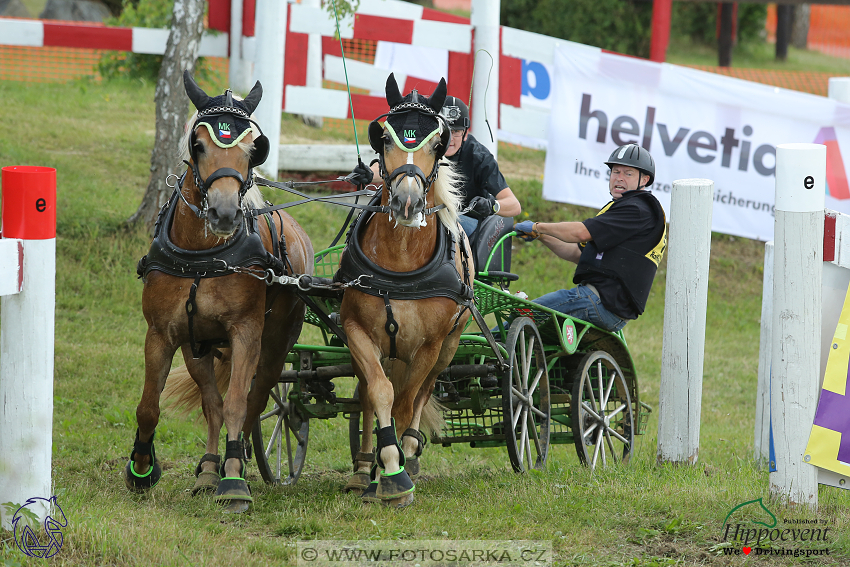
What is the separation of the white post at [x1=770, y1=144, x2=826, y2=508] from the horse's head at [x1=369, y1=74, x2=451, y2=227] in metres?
1.51

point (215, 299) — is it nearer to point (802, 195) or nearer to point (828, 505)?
point (802, 195)

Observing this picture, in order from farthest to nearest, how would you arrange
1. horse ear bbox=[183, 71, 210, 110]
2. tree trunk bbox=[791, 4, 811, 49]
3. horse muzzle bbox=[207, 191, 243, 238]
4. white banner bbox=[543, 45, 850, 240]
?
tree trunk bbox=[791, 4, 811, 49] → white banner bbox=[543, 45, 850, 240] → horse ear bbox=[183, 71, 210, 110] → horse muzzle bbox=[207, 191, 243, 238]

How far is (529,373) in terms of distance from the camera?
5.41 metres

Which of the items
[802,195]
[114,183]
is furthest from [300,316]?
[114,183]

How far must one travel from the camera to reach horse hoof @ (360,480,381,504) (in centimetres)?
430

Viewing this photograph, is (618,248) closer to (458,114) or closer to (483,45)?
(458,114)

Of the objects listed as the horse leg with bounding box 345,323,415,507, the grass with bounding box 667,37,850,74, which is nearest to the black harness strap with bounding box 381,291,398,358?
the horse leg with bounding box 345,323,415,507

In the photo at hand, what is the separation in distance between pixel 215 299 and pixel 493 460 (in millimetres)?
3107

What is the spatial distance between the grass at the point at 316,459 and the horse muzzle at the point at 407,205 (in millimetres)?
1309

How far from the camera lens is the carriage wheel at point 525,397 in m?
4.96

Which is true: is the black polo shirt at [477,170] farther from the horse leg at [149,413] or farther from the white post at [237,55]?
the white post at [237,55]

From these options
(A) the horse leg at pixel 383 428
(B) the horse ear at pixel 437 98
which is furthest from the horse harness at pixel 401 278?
(B) the horse ear at pixel 437 98

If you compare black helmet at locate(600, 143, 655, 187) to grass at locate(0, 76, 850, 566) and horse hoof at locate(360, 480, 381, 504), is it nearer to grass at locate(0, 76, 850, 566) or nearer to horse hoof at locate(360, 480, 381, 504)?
grass at locate(0, 76, 850, 566)

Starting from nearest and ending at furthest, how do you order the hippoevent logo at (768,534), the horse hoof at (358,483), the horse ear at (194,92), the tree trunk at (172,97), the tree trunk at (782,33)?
the hippoevent logo at (768,534), the horse ear at (194,92), the horse hoof at (358,483), the tree trunk at (172,97), the tree trunk at (782,33)
